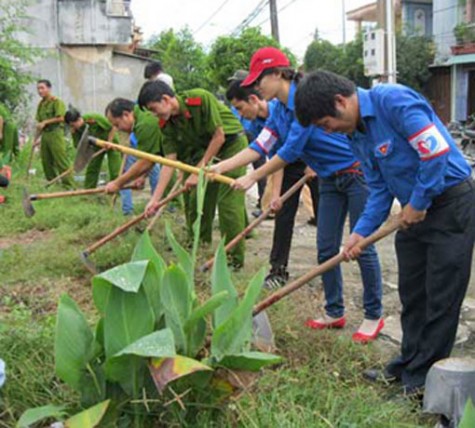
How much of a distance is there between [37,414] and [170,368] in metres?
0.47

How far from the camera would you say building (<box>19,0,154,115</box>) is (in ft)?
59.8

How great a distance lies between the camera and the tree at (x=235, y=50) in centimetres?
1492

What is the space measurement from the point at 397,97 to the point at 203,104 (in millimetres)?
2634

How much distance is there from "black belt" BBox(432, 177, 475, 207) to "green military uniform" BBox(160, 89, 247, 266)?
2393 mm

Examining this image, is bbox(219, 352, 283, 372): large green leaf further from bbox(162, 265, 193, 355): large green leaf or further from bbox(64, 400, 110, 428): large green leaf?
bbox(64, 400, 110, 428): large green leaf

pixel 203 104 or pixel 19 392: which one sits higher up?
pixel 203 104

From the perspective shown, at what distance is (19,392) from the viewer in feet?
8.64

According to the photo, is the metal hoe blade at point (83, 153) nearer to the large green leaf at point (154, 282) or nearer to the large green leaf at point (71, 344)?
the large green leaf at point (154, 282)

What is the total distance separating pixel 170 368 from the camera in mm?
2111

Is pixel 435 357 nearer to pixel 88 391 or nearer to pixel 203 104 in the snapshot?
pixel 88 391

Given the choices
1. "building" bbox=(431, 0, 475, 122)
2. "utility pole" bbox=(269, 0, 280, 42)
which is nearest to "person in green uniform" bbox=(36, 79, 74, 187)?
"utility pole" bbox=(269, 0, 280, 42)

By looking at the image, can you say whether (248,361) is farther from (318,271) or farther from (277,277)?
(277,277)

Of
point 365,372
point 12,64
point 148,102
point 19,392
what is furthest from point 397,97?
point 12,64

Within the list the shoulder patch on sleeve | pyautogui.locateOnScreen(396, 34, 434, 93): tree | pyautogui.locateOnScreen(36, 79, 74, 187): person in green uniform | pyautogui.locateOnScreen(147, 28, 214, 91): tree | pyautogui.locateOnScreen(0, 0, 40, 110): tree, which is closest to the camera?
the shoulder patch on sleeve
